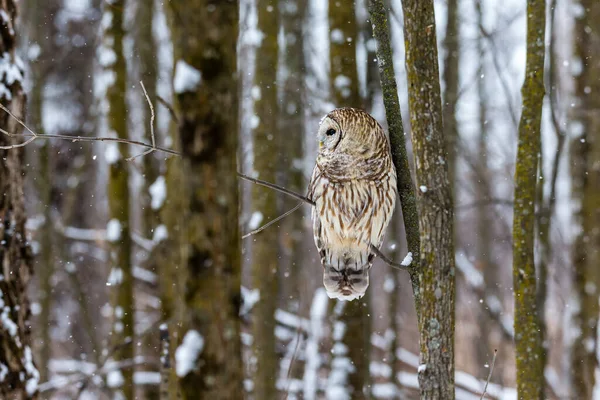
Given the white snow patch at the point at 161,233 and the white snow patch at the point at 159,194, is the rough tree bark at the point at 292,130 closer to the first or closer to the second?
the white snow patch at the point at 159,194

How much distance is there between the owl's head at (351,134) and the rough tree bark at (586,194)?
3.49 metres

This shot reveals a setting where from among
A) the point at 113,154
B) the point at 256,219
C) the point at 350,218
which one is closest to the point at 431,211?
the point at 350,218

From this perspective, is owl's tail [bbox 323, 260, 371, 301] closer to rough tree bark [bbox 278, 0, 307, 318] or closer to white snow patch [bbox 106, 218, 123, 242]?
white snow patch [bbox 106, 218, 123, 242]

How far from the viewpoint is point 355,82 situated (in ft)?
16.7

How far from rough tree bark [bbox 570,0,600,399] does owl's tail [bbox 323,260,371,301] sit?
3.13 metres

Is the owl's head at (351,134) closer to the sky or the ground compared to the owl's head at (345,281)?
closer to the sky

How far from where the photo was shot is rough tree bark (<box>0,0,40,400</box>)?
3797 millimetres

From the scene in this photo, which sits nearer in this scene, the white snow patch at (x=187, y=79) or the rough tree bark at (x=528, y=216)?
the white snow patch at (x=187, y=79)

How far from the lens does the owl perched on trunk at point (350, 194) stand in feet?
11.5

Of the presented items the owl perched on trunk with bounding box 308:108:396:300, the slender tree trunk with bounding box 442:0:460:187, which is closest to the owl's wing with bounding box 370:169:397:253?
the owl perched on trunk with bounding box 308:108:396:300

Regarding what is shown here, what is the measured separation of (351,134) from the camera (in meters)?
3.46

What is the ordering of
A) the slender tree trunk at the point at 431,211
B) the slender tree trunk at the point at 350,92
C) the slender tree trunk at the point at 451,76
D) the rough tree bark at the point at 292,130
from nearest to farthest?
the slender tree trunk at the point at 431,211, the slender tree trunk at the point at 350,92, the slender tree trunk at the point at 451,76, the rough tree bark at the point at 292,130

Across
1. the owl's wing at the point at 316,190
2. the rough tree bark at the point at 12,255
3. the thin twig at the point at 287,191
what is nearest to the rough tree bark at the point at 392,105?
the thin twig at the point at 287,191

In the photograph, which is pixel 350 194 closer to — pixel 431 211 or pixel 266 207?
pixel 431 211
